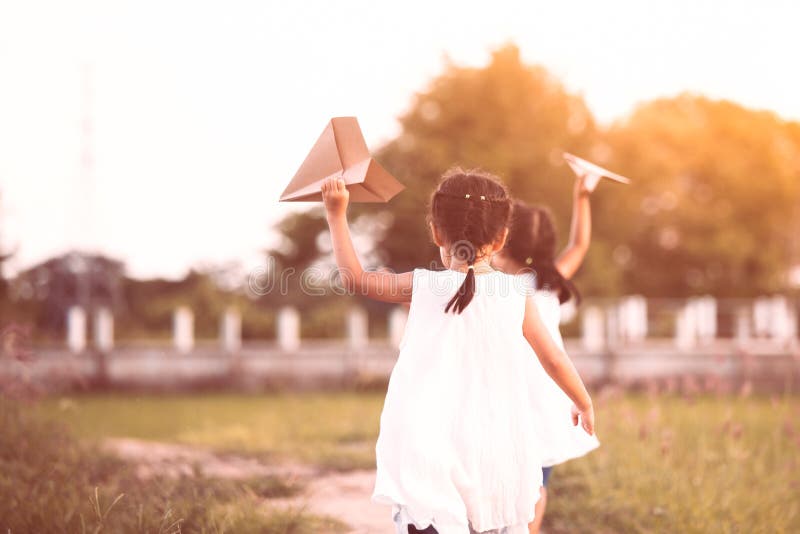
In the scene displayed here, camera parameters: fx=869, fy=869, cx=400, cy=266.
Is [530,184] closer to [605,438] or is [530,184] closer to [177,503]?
[605,438]

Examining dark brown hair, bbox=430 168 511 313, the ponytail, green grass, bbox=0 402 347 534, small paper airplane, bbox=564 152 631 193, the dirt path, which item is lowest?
the dirt path

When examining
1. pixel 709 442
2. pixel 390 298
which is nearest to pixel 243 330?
pixel 709 442

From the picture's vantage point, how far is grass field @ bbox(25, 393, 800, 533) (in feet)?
16.8

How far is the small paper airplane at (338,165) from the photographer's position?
2.96 metres

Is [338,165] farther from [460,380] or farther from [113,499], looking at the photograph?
[113,499]

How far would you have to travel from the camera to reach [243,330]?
66.6 ft

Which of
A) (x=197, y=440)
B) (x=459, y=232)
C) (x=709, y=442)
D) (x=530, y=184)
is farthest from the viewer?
(x=530, y=184)

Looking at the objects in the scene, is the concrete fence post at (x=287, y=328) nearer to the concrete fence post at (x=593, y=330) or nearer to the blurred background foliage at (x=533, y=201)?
the blurred background foliage at (x=533, y=201)

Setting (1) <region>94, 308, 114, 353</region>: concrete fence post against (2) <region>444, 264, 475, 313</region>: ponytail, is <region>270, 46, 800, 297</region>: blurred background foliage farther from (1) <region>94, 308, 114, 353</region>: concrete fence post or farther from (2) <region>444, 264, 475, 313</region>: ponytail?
(2) <region>444, 264, 475, 313</region>: ponytail

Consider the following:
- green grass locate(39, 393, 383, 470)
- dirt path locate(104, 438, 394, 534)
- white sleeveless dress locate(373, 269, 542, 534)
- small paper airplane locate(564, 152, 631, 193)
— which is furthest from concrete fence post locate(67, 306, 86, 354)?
white sleeveless dress locate(373, 269, 542, 534)

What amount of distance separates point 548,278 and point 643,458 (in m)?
2.27

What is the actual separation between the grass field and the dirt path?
1.08 feet

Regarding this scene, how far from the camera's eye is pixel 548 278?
4.30m

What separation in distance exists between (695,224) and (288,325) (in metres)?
14.7
